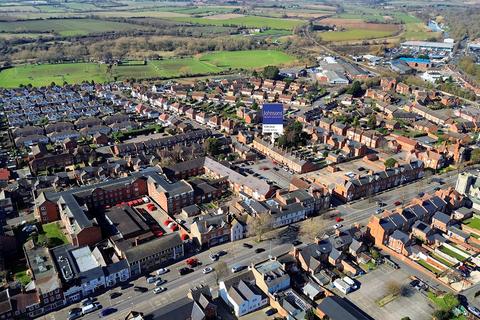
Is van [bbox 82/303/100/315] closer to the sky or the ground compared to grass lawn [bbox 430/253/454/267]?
closer to the sky

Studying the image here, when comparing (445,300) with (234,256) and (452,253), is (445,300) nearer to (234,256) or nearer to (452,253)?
(452,253)

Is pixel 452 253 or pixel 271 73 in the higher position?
pixel 271 73

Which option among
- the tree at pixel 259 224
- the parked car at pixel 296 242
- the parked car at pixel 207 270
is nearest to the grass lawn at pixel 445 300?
the parked car at pixel 296 242

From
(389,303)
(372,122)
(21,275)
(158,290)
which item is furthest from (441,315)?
(372,122)

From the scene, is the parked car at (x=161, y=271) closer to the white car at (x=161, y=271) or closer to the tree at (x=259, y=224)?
the white car at (x=161, y=271)

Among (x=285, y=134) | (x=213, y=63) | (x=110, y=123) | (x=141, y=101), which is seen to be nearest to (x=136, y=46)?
(x=213, y=63)

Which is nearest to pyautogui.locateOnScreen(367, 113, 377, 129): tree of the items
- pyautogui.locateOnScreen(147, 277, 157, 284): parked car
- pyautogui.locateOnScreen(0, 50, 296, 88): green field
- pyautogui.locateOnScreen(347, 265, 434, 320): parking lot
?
pyautogui.locateOnScreen(347, 265, 434, 320): parking lot

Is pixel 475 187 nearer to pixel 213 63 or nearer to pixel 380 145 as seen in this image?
pixel 380 145

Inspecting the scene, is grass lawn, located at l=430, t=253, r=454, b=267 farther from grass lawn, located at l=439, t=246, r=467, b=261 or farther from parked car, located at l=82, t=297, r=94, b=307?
parked car, located at l=82, t=297, r=94, b=307
